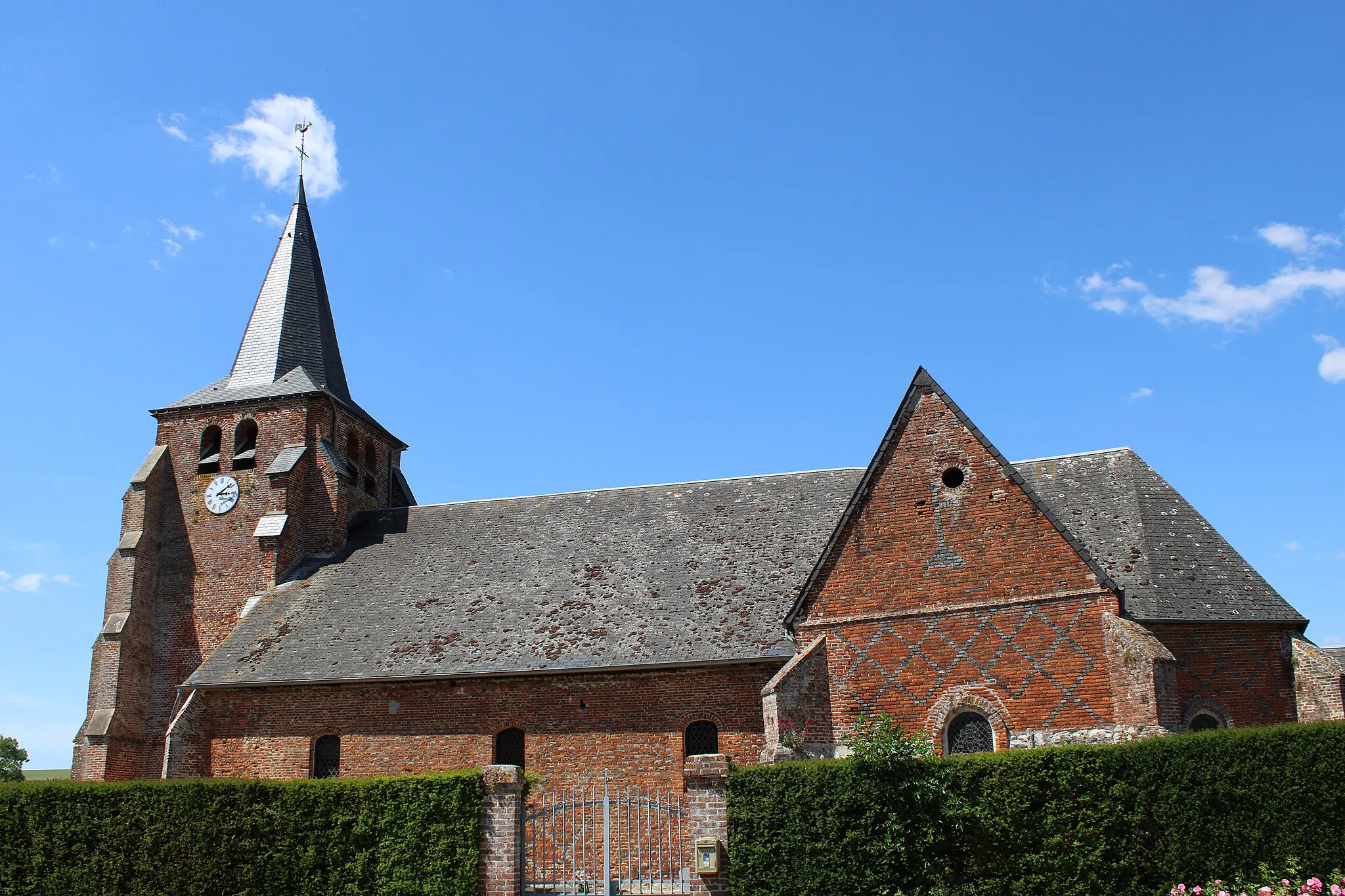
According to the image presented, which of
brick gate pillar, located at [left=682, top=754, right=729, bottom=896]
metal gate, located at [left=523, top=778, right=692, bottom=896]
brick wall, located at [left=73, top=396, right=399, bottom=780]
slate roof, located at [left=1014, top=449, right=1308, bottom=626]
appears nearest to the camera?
brick gate pillar, located at [left=682, top=754, right=729, bottom=896]

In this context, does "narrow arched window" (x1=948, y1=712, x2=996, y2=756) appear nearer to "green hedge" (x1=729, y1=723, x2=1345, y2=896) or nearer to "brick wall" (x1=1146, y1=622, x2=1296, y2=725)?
"brick wall" (x1=1146, y1=622, x2=1296, y2=725)

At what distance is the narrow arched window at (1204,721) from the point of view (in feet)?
53.8

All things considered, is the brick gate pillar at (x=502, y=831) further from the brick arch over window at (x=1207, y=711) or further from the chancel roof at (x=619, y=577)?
the brick arch over window at (x=1207, y=711)

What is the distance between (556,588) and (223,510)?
9.83 meters

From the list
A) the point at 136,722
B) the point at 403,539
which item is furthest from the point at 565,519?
the point at 136,722

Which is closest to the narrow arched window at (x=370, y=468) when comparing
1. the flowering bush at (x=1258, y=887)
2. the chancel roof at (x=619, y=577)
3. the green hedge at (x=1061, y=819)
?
the chancel roof at (x=619, y=577)

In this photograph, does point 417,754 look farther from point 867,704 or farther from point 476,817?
point 867,704

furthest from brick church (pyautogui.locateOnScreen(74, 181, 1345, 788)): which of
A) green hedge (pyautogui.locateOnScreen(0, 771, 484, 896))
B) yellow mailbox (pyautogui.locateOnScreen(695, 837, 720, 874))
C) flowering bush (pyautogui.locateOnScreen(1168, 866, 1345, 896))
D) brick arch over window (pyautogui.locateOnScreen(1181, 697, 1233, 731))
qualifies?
green hedge (pyautogui.locateOnScreen(0, 771, 484, 896))

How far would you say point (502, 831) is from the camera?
44.3 feet

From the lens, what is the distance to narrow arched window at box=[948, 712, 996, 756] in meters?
15.8

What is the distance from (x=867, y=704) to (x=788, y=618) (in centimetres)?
184

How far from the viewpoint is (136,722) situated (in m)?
25.1

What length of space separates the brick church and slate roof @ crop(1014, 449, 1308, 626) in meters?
0.06

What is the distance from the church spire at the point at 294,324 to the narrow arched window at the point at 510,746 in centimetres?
1215
